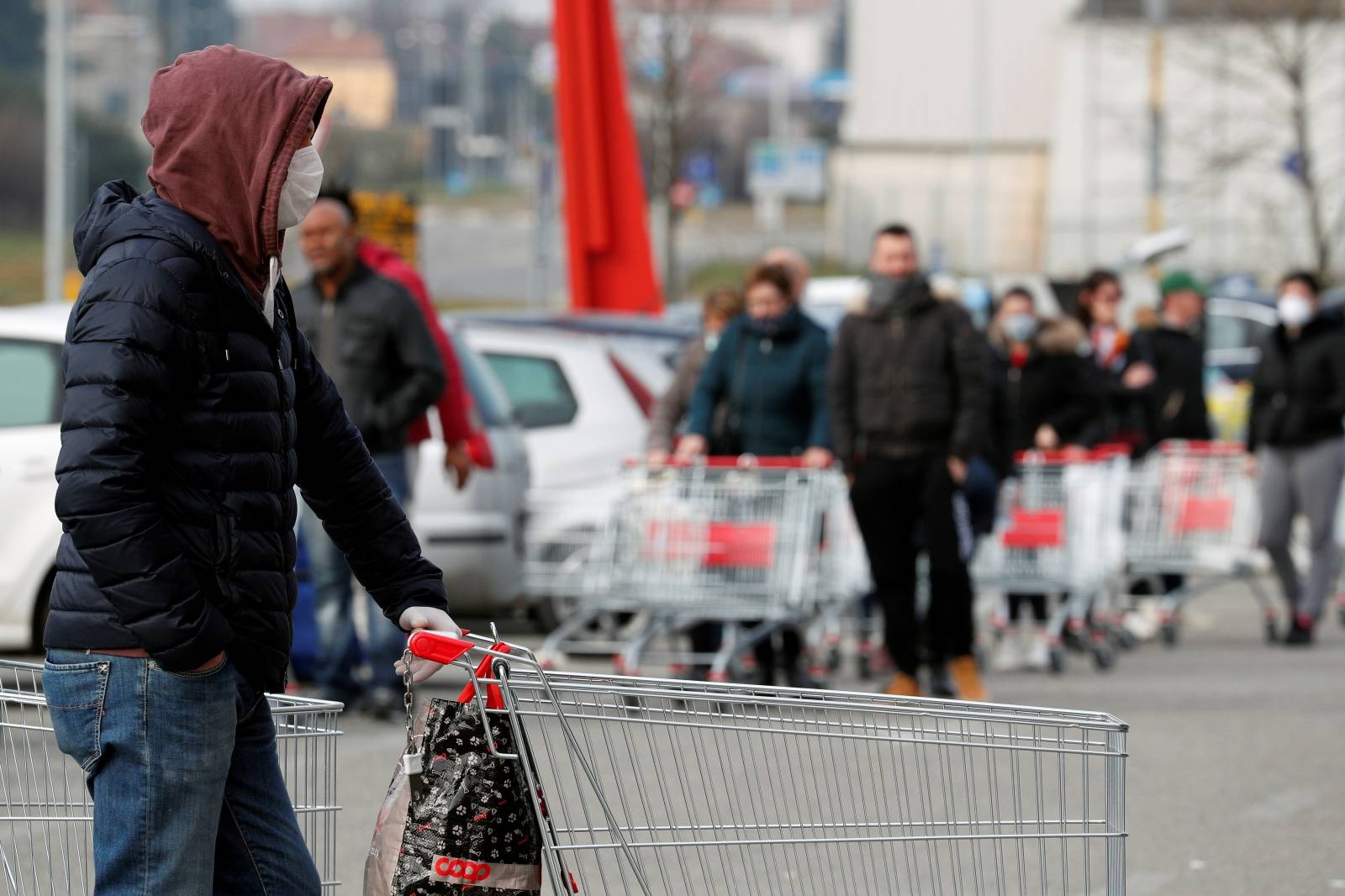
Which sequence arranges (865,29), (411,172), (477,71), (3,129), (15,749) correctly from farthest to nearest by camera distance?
(477,71) → (411,172) → (865,29) → (3,129) → (15,749)

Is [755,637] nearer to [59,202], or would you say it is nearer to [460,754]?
[460,754]

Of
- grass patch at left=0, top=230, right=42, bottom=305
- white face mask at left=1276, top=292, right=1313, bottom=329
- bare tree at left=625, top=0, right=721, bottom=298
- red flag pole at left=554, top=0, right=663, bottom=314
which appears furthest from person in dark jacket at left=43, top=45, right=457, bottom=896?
grass patch at left=0, top=230, right=42, bottom=305

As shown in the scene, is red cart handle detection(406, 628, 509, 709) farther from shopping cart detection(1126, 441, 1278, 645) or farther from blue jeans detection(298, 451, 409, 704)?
shopping cart detection(1126, 441, 1278, 645)

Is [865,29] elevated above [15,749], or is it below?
above

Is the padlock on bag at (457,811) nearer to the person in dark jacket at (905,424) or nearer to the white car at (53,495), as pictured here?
A: the white car at (53,495)

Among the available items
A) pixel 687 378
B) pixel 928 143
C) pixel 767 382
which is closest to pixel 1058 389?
pixel 687 378

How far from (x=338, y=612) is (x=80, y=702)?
18.4 feet

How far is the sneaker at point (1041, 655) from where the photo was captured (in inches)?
442

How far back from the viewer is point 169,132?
10.7 feet

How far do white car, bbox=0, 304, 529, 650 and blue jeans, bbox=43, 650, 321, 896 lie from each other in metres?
5.52

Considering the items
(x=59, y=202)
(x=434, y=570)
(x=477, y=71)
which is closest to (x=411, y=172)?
Result: (x=477, y=71)

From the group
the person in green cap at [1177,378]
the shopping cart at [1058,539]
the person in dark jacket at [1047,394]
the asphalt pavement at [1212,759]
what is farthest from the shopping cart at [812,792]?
the person in green cap at [1177,378]

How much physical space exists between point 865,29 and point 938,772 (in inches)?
2375

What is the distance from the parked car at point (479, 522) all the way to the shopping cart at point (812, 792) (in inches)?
268
